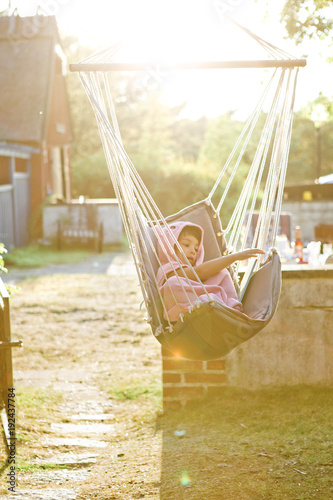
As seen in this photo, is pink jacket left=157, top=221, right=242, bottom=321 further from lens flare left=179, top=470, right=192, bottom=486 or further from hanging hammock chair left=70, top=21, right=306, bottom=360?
lens flare left=179, top=470, right=192, bottom=486

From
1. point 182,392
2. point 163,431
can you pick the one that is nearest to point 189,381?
point 182,392

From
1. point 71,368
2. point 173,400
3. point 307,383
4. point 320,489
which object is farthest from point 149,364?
point 320,489

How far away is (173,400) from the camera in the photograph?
139 inches

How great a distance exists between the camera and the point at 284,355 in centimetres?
351

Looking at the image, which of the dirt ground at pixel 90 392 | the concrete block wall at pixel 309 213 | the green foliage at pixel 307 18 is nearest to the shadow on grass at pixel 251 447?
the dirt ground at pixel 90 392

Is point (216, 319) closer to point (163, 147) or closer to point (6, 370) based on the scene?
point (6, 370)

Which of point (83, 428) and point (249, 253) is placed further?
point (83, 428)

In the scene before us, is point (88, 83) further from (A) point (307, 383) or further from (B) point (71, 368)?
(B) point (71, 368)

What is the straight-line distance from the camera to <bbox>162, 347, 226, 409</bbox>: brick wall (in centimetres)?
352

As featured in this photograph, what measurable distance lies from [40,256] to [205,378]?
801 centimetres

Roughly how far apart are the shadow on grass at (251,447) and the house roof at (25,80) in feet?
31.9

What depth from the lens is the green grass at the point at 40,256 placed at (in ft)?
33.7

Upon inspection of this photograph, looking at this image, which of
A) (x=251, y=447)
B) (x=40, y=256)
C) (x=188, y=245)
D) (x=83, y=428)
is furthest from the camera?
(x=40, y=256)

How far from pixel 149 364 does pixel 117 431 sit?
124 centimetres
